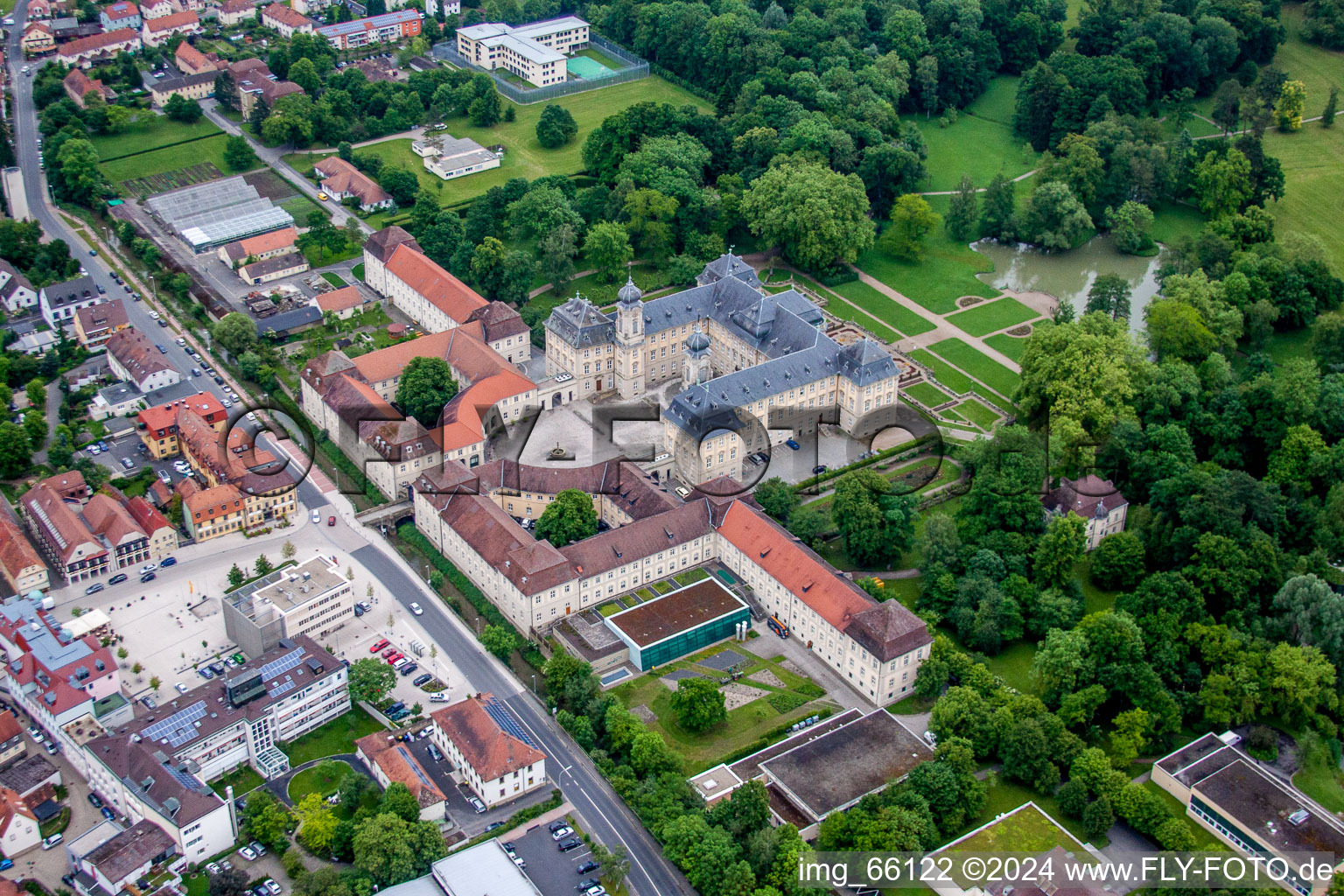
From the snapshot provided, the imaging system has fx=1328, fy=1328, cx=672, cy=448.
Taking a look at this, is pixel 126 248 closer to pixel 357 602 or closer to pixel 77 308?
pixel 77 308

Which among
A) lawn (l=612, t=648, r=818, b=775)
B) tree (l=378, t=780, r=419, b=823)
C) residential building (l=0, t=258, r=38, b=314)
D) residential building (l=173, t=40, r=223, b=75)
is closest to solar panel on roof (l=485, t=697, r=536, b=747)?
lawn (l=612, t=648, r=818, b=775)

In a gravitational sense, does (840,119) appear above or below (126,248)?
above

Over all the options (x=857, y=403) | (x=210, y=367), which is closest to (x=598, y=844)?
(x=857, y=403)

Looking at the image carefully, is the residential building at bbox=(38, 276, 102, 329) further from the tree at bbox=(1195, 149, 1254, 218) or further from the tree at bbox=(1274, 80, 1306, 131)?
the tree at bbox=(1274, 80, 1306, 131)

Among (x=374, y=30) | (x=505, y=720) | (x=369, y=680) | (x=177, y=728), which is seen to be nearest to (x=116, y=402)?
(x=177, y=728)

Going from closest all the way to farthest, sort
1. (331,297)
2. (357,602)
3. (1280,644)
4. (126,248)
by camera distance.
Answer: (1280,644)
(357,602)
(331,297)
(126,248)

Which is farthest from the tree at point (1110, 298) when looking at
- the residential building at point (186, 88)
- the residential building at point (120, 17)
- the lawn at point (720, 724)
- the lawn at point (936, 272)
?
the residential building at point (120, 17)
